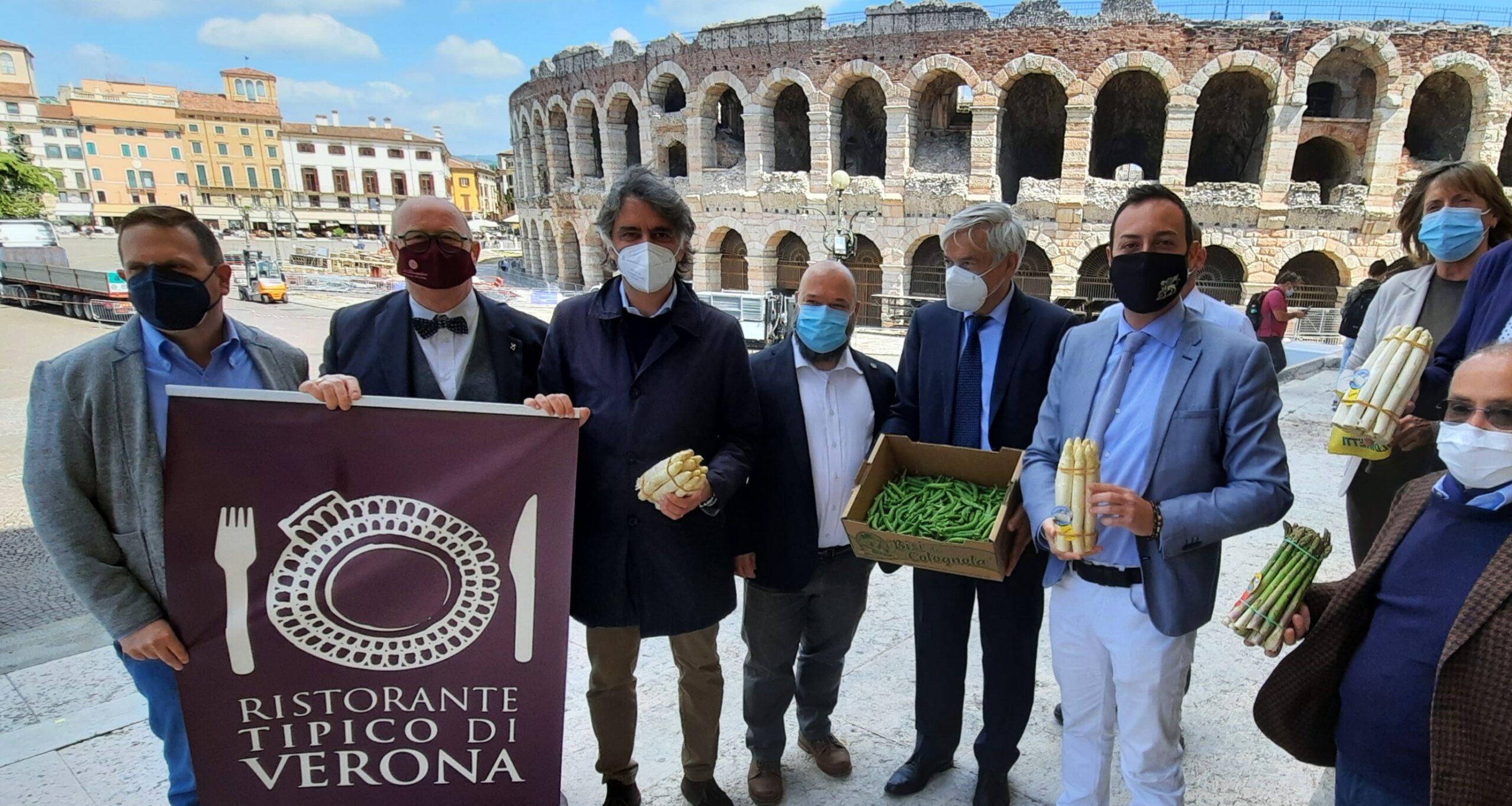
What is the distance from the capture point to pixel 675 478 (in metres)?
2.52

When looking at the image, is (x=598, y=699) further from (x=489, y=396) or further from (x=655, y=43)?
(x=655, y=43)

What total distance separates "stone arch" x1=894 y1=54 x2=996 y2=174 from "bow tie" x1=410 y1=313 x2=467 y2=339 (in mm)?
22927

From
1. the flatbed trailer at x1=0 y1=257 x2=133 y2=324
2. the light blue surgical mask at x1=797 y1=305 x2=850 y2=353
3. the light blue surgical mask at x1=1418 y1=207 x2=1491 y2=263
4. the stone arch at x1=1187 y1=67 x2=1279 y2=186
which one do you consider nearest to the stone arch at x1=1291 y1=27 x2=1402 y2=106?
the stone arch at x1=1187 y1=67 x2=1279 y2=186

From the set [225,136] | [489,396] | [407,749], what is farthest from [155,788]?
[225,136]

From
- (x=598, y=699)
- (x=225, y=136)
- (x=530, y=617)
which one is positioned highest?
(x=225, y=136)

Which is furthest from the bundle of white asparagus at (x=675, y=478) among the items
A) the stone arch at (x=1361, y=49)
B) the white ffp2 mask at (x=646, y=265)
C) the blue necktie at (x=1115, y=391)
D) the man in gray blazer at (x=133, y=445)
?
the stone arch at (x=1361, y=49)

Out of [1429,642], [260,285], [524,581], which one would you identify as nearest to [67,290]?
[260,285]

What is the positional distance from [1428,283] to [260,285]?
3556cm

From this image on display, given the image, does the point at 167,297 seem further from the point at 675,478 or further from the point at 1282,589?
the point at 1282,589

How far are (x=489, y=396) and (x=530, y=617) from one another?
90cm

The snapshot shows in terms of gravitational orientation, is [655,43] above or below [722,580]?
above

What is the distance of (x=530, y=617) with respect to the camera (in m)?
2.72

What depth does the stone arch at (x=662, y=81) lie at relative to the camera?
26.0 m

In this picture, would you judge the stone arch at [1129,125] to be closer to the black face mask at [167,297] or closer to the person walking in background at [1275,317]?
the person walking in background at [1275,317]
